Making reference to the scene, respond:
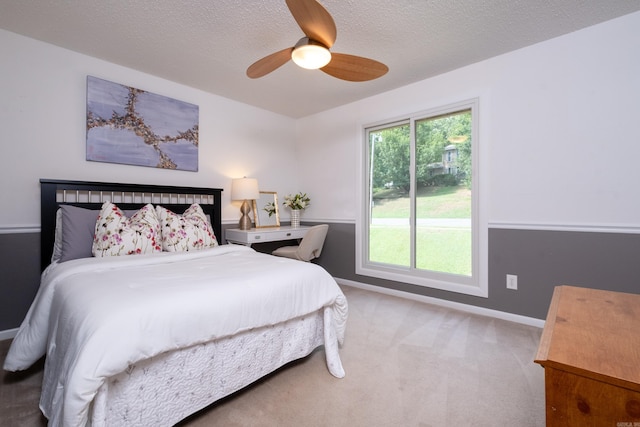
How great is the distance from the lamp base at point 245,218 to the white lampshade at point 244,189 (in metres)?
0.20

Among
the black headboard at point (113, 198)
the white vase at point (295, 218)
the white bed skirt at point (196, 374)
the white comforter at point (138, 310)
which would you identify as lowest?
the white bed skirt at point (196, 374)

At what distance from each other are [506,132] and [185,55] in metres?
3.06

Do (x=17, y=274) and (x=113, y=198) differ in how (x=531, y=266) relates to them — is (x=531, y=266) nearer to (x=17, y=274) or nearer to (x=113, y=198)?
(x=113, y=198)

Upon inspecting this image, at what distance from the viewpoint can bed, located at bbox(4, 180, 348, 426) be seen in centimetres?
106

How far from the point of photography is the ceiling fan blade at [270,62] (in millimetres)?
1931

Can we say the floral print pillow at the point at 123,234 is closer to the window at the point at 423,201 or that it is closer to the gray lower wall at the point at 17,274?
the gray lower wall at the point at 17,274

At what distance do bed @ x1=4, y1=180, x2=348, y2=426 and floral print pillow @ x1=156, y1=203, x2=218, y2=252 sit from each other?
0.43 meters

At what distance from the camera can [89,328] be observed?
1.06 meters

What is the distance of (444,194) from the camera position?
3.14 metres

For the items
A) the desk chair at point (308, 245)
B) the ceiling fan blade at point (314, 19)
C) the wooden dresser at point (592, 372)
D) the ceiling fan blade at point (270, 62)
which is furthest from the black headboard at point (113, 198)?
the wooden dresser at point (592, 372)

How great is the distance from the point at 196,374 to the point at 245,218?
2.47 metres

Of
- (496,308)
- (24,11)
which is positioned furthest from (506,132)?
(24,11)

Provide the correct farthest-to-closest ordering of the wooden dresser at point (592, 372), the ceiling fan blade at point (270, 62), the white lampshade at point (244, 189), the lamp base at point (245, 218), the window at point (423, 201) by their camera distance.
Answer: the lamp base at point (245, 218)
the white lampshade at point (244, 189)
the window at point (423, 201)
the ceiling fan blade at point (270, 62)
the wooden dresser at point (592, 372)

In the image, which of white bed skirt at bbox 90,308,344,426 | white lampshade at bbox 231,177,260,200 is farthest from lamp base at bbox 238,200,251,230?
white bed skirt at bbox 90,308,344,426
